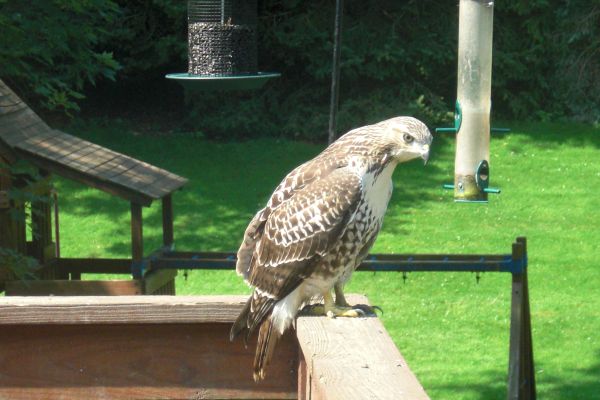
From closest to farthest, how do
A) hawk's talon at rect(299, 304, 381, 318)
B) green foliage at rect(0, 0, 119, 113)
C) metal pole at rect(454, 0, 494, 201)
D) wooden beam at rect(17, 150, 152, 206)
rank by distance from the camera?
hawk's talon at rect(299, 304, 381, 318) < metal pole at rect(454, 0, 494, 201) < green foliage at rect(0, 0, 119, 113) < wooden beam at rect(17, 150, 152, 206)

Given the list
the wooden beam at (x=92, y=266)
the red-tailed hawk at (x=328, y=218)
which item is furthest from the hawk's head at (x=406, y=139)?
the wooden beam at (x=92, y=266)

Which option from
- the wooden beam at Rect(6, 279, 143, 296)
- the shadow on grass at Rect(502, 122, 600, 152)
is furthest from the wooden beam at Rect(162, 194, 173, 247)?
the shadow on grass at Rect(502, 122, 600, 152)

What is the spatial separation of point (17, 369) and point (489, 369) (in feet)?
16.2

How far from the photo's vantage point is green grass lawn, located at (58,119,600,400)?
6867 mm

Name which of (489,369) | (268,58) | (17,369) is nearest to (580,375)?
(489,369)

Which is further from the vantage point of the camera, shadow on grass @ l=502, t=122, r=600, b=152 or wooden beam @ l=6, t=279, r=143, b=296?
→ shadow on grass @ l=502, t=122, r=600, b=152

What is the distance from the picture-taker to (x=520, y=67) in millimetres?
13578

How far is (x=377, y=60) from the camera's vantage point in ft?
44.0

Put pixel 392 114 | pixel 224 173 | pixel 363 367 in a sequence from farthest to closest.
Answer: pixel 392 114
pixel 224 173
pixel 363 367

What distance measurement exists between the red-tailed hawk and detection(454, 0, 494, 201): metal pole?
2.42 m

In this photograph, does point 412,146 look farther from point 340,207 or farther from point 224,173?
point 224,173

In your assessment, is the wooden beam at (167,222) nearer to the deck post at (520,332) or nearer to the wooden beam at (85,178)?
the wooden beam at (85,178)

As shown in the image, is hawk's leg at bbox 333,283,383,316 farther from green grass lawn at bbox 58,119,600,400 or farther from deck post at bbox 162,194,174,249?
deck post at bbox 162,194,174,249

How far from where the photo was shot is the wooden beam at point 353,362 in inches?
59.6
